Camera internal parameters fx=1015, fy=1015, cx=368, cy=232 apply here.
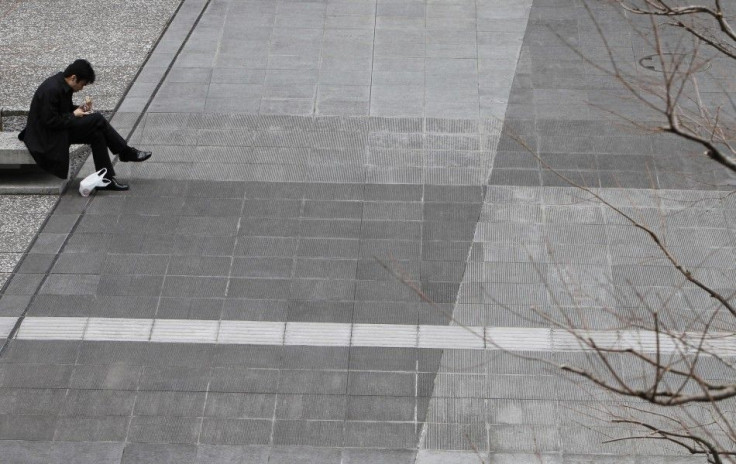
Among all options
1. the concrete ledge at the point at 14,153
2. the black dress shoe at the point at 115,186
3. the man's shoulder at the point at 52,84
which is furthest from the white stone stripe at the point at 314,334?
the man's shoulder at the point at 52,84

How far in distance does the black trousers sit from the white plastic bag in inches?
2.4

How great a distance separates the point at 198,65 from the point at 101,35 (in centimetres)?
170

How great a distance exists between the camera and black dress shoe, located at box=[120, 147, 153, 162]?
1069 cm

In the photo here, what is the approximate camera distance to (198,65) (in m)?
12.9

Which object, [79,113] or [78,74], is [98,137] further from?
[78,74]

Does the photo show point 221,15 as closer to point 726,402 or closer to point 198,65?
point 198,65

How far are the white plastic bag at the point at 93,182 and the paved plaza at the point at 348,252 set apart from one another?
185 millimetres

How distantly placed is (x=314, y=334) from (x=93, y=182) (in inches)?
126

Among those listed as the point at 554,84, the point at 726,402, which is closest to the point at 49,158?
the point at 554,84

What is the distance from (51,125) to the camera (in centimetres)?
1024

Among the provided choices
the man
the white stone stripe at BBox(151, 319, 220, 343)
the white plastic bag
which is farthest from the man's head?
the white stone stripe at BBox(151, 319, 220, 343)

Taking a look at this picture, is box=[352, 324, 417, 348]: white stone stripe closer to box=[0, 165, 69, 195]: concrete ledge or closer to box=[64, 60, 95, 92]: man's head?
box=[64, 60, 95, 92]: man's head

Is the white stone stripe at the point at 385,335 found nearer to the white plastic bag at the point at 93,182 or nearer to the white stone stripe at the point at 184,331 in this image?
the white stone stripe at the point at 184,331

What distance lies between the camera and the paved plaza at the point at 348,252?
8344 millimetres
